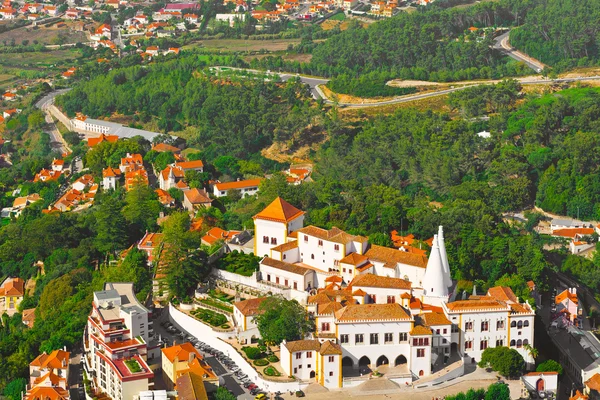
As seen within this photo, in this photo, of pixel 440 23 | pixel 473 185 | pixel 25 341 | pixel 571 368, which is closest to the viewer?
pixel 571 368

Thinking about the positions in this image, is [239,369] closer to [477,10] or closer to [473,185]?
[473,185]

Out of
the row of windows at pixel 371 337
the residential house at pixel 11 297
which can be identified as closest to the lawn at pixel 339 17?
the residential house at pixel 11 297

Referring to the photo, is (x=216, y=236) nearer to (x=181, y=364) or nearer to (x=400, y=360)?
(x=181, y=364)

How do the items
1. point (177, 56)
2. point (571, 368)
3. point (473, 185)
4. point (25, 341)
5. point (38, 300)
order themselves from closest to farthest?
point (571, 368), point (25, 341), point (38, 300), point (473, 185), point (177, 56)

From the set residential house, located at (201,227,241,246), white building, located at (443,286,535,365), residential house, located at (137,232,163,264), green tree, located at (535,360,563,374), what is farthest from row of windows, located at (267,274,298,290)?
green tree, located at (535,360,563,374)

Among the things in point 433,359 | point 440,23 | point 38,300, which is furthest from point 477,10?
point 433,359

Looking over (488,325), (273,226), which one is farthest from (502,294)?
(273,226)

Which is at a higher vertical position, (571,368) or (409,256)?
(409,256)
